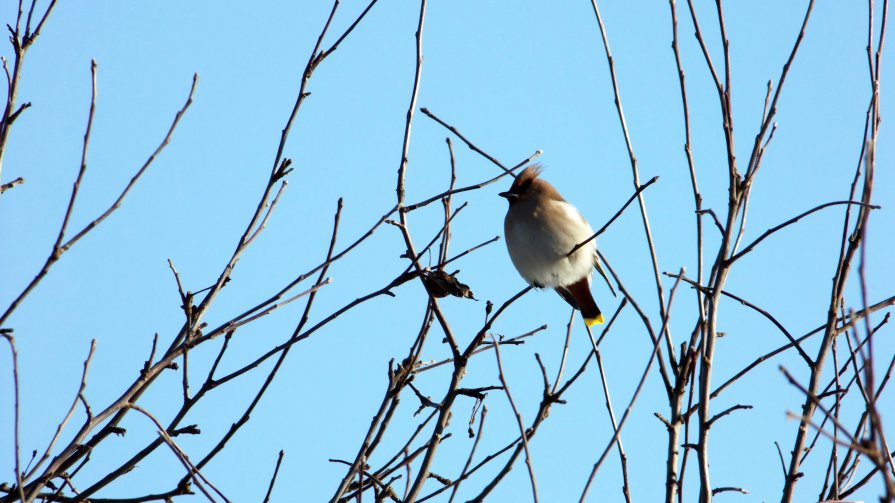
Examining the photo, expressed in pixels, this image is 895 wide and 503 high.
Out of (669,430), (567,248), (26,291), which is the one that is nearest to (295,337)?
(26,291)

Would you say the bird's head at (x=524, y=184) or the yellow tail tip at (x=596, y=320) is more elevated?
the bird's head at (x=524, y=184)

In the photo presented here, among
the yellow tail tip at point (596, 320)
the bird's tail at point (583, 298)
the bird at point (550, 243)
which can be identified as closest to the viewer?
the bird at point (550, 243)

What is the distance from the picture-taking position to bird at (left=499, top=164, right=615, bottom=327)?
530cm

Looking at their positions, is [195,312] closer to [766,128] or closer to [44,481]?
[44,481]

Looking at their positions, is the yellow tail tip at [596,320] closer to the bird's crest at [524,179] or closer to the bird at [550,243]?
the bird at [550,243]

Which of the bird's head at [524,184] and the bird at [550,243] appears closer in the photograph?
the bird at [550,243]

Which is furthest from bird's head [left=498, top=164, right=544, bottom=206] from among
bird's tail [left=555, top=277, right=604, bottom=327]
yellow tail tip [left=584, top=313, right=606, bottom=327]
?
yellow tail tip [left=584, top=313, right=606, bottom=327]

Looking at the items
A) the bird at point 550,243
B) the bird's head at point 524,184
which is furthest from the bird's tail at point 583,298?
the bird's head at point 524,184

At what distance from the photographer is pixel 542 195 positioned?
5.61 m

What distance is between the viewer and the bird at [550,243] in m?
5.30

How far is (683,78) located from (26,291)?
1.98 m

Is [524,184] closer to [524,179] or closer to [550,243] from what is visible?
[524,179]

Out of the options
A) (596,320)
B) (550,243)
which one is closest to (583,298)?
(596,320)

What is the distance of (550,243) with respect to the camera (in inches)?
208
